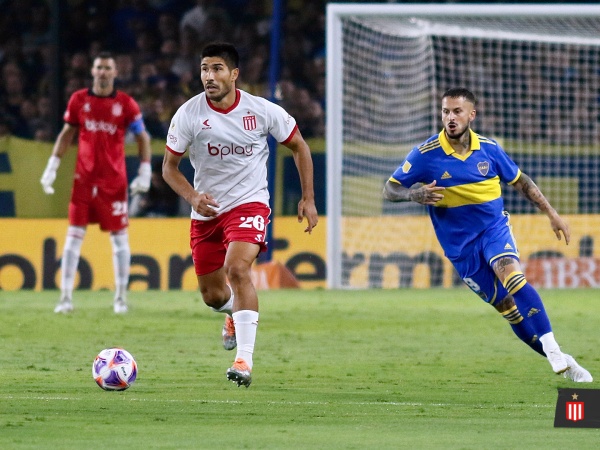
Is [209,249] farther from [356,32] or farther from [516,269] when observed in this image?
[356,32]

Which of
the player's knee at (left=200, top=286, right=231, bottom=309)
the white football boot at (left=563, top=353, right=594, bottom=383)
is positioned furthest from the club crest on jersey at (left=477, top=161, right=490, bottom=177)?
the player's knee at (left=200, top=286, right=231, bottom=309)

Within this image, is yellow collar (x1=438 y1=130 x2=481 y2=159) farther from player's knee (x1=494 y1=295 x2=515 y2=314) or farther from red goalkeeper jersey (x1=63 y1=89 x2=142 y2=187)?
red goalkeeper jersey (x1=63 y1=89 x2=142 y2=187)

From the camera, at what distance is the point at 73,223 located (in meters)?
13.0

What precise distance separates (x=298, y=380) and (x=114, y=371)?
4.19ft

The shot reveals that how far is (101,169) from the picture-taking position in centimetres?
1297

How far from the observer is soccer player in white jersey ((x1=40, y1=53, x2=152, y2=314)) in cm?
1280

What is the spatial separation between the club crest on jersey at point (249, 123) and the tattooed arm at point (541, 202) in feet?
5.92

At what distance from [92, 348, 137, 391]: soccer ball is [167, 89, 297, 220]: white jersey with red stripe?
1.36m

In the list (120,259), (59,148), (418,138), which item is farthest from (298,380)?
(418,138)

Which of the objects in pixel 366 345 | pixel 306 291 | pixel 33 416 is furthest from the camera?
pixel 306 291

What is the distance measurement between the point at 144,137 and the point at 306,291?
4.19 meters

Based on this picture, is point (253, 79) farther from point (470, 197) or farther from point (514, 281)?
point (514, 281)

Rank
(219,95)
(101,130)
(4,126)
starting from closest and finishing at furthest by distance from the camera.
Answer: (219,95)
(101,130)
(4,126)

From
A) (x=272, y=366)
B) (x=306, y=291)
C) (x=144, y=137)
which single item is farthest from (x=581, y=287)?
(x=272, y=366)
